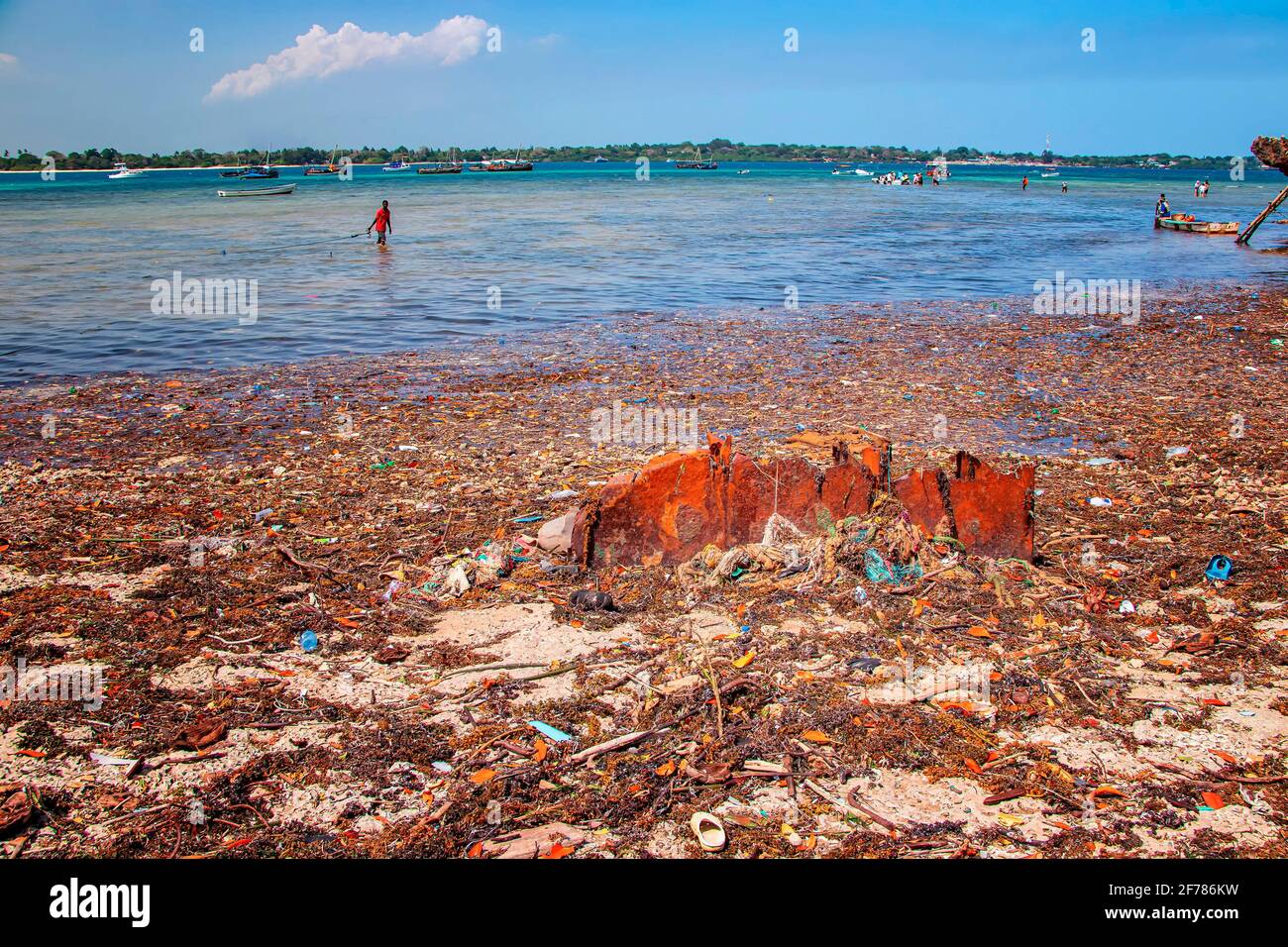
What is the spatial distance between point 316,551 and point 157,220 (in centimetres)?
4551

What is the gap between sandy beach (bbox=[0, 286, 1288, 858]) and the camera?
3.60m

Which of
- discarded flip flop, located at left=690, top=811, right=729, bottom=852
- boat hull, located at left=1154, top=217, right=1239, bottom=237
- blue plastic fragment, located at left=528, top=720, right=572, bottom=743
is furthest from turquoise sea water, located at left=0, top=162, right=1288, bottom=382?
discarded flip flop, located at left=690, top=811, right=729, bottom=852

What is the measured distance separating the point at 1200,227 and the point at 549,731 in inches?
1612

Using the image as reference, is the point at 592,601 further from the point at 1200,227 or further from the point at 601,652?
the point at 1200,227

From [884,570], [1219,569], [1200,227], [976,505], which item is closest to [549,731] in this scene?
[884,570]

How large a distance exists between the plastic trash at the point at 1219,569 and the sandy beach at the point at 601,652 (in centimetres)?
5

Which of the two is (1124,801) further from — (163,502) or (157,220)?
(157,220)

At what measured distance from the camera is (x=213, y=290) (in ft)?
65.7

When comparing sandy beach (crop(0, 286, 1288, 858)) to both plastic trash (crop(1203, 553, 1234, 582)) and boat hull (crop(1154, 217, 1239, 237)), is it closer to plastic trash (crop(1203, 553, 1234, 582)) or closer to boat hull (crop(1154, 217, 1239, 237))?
plastic trash (crop(1203, 553, 1234, 582))

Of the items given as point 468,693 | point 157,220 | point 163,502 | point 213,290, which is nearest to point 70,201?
point 157,220

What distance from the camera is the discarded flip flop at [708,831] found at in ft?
11.2

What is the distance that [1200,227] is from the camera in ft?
116

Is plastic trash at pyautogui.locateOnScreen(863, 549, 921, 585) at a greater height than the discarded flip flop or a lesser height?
greater

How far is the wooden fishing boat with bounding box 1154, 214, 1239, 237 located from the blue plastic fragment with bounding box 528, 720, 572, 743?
40476 mm
